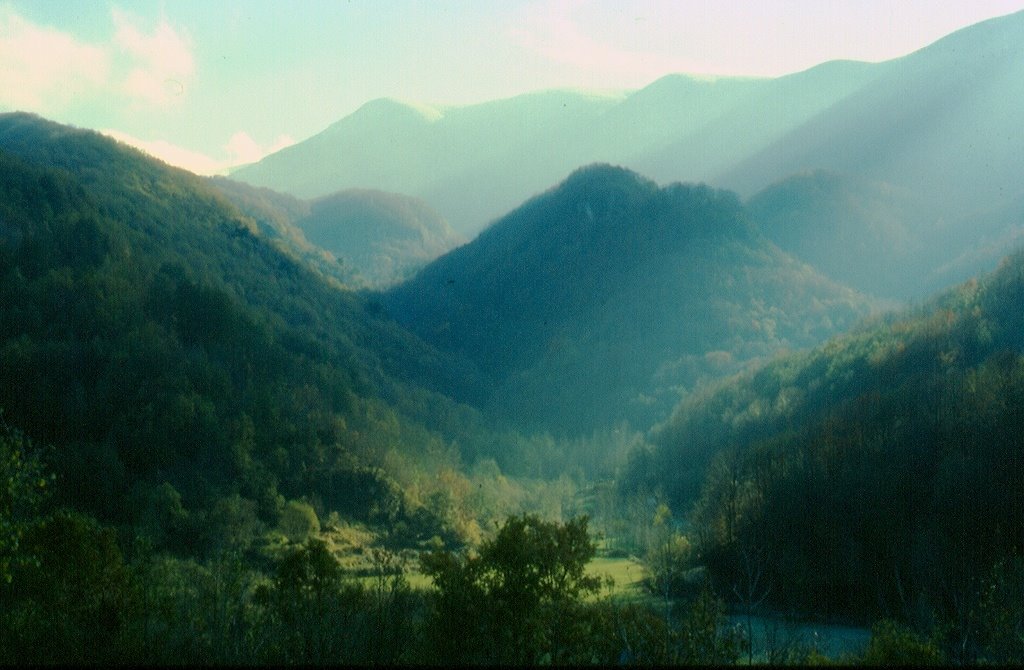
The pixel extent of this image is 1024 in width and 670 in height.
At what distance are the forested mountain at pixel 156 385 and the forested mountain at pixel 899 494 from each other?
188 ft

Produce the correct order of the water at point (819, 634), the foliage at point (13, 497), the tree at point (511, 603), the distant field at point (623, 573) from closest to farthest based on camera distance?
the foliage at point (13, 497) → the tree at point (511, 603) → the water at point (819, 634) → the distant field at point (623, 573)

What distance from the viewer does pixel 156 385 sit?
4771 inches

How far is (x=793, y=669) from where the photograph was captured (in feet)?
106

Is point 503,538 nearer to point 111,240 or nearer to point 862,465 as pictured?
point 862,465

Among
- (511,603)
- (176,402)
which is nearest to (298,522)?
(176,402)

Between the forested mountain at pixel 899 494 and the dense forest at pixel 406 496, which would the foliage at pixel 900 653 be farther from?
the forested mountain at pixel 899 494

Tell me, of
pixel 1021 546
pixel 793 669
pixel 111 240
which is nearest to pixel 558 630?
pixel 793 669

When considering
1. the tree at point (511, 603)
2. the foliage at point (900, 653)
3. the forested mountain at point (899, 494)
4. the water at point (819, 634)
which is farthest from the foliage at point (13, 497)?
the water at point (819, 634)

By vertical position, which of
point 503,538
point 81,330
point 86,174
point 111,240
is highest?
point 86,174

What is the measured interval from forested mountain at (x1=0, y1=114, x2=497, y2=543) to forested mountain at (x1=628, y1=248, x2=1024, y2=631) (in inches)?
2255

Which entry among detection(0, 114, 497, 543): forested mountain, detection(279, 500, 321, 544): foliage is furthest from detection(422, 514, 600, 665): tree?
detection(279, 500, 321, 544): foliage

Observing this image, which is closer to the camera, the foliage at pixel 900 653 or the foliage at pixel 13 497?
the foliage at pixel 13 497

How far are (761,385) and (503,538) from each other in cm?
15398

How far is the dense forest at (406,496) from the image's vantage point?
38781mm
